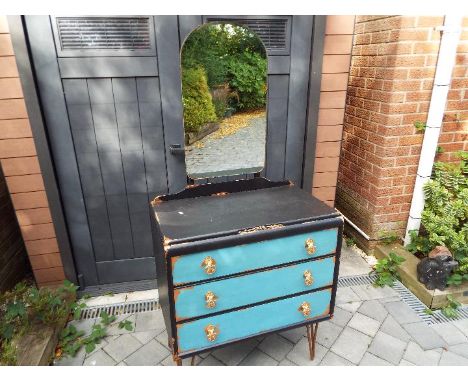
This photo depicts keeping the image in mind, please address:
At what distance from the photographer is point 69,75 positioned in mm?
2855

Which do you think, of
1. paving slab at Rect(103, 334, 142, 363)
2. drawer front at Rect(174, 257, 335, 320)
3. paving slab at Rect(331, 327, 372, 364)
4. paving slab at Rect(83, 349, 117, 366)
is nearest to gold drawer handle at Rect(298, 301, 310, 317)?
drawer front at Rect(174, 257, 335, 320)

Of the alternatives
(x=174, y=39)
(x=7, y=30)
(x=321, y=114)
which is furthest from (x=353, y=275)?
(x=7, y=30)

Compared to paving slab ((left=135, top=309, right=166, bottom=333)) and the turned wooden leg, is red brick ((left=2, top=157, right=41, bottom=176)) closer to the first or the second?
paving slab ((left=135, top=309, right=166, bottom=333))

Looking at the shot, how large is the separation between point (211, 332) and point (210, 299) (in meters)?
0.26

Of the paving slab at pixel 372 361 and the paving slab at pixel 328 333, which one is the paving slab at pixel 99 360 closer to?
the paving slab at pixel 328 333

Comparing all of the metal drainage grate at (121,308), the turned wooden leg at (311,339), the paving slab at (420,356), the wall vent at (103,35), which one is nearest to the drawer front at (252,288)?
the turned wooden leg at (311,339)

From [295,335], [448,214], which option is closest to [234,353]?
[295,335]

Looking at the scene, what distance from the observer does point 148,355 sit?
276 cm

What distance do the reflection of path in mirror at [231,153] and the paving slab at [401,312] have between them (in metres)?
1.79

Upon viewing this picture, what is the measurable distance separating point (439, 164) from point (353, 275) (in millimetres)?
1470

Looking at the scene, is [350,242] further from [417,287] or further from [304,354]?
[304,354]

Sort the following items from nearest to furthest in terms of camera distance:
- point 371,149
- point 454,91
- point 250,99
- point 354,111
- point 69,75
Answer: point 69,75 < point 250,99 < point 454,91 < point 371,149 < point 354,111

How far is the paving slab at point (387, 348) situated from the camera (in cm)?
267
